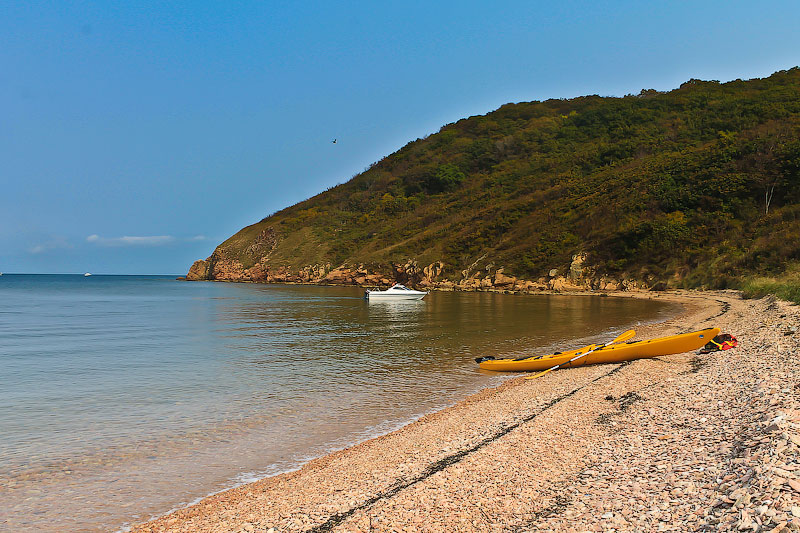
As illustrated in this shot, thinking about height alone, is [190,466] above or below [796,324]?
below

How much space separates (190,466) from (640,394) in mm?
7766

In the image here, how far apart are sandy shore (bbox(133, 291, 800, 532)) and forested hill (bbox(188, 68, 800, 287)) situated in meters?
35.3

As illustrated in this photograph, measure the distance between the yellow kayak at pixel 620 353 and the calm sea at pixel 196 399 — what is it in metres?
1.02

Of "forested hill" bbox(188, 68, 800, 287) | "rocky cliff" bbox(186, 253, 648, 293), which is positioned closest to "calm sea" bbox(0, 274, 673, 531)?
"forested hill" bbox(188, 68, 800, 287)

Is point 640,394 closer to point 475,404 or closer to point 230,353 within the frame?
point 475,404

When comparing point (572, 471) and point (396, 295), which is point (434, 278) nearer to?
point (396, 295)

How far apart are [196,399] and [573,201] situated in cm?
6231

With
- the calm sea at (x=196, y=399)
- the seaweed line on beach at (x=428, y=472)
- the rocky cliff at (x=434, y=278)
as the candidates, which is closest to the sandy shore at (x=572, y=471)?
the seaweed line on beach at (x=428, y=472)

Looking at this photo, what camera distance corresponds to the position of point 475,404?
10242 millimetres

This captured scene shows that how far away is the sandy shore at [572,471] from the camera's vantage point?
4.05 m

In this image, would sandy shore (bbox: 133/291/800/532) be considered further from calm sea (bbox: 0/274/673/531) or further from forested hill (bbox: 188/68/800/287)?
forested hill (bbox: 188/68/800/287)

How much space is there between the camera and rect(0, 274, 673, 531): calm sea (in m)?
6.65

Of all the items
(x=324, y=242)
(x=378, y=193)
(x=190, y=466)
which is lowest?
(x=190, y=466)

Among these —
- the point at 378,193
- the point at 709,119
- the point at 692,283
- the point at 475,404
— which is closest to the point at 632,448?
the point at 475,404
